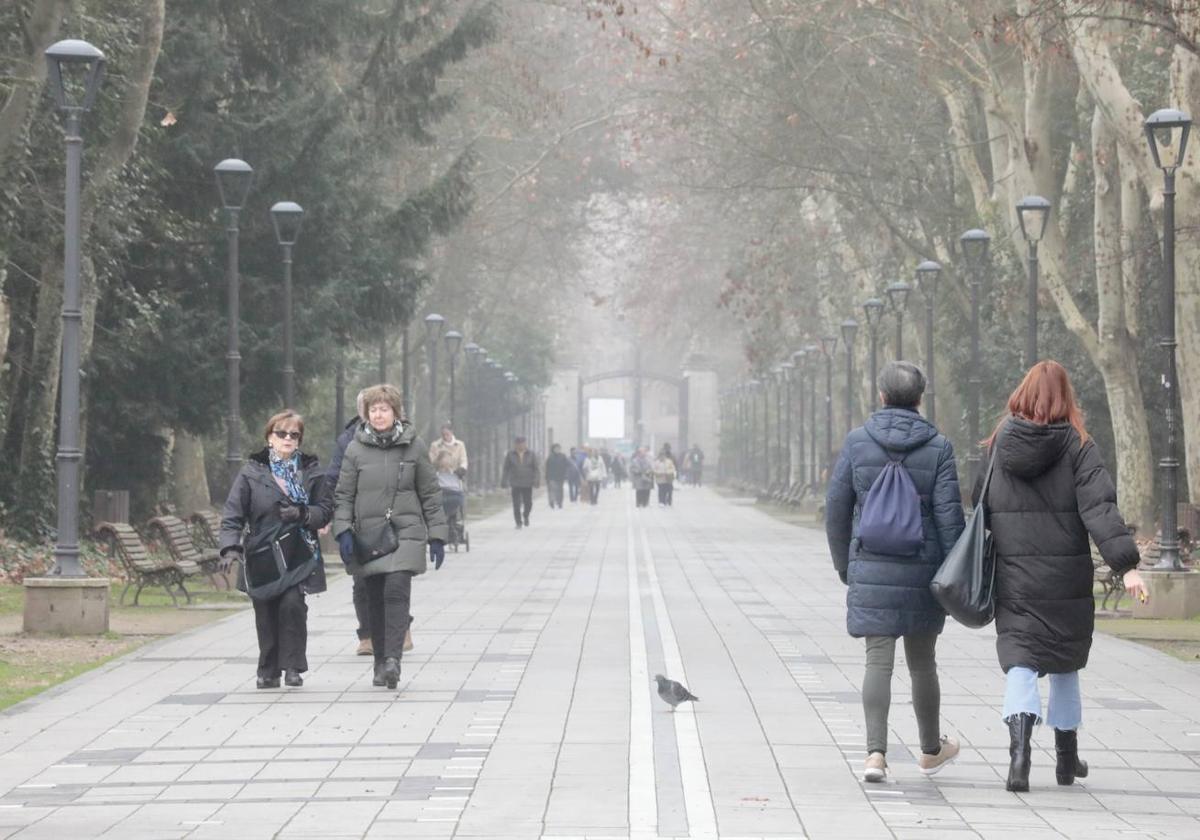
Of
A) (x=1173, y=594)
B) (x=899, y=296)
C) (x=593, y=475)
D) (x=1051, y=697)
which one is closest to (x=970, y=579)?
(x=1051, y=697)

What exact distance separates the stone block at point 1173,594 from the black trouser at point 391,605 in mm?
9460

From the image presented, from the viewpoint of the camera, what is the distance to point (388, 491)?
44.7 ft

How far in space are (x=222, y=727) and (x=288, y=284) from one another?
17840mm

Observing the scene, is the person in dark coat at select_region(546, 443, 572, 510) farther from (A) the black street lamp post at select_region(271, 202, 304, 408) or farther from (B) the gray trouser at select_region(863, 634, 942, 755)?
(B) the gray trouser at select_region(863, 634, 942, 755)

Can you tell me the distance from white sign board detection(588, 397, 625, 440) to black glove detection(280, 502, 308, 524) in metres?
123

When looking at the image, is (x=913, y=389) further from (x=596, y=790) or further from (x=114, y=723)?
(x=114, y=723)

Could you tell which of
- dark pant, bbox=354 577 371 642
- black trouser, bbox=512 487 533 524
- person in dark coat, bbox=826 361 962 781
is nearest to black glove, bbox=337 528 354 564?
dark pant, bbox=354 577 371 642

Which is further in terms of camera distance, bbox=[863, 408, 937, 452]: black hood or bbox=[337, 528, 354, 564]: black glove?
bbox=[337, 528, 354, 564]: black glove

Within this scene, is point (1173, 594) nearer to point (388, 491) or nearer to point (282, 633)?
point (388, 491)

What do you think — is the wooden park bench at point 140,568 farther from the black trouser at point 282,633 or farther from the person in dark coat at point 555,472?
the person in dark coat at point 555,472

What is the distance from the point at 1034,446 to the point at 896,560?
737mm

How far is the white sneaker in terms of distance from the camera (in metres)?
9.70

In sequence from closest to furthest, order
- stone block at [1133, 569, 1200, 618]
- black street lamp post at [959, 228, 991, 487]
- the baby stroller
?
stone block at [1133, 569, 1200, 618]
the baby stroller
black street lamp post at [959, 228, 991, 487]

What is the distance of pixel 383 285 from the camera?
110 feet
